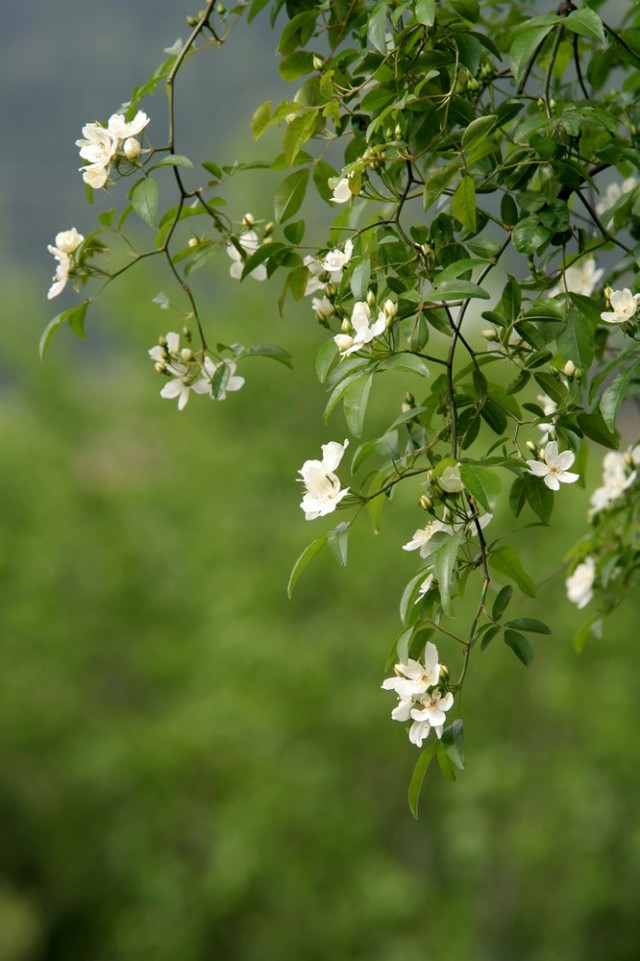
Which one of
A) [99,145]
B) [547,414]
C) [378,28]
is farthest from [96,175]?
[547,414]

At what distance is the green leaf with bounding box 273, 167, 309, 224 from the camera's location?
1.48 meters

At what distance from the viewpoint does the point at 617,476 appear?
1.97m

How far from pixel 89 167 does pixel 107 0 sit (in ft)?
132

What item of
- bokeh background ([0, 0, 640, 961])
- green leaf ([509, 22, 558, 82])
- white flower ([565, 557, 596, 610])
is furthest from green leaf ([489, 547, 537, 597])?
bokeh background ([0, 0, 640, 961])

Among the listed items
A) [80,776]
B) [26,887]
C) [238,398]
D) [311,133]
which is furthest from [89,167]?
[238,398]

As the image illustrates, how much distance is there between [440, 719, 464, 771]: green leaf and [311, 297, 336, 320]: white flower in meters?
0.53

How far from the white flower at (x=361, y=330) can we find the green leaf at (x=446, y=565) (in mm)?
214

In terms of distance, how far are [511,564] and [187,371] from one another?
0.53 meters

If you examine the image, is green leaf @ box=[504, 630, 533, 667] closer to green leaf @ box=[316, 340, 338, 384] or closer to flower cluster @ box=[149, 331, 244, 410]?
green leaf @ box=[316, 340, 338, 384]

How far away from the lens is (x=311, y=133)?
141 cm

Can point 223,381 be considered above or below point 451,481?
above

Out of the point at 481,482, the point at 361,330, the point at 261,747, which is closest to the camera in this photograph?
the point at 481,482

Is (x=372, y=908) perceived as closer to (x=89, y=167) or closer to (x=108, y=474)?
(x=108, y=474)

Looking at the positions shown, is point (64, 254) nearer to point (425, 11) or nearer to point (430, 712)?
point (425, 11)
